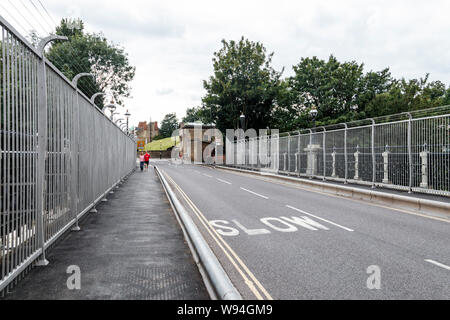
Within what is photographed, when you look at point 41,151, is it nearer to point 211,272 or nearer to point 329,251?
point 211,272

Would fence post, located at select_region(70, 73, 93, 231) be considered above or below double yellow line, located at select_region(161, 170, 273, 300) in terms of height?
above

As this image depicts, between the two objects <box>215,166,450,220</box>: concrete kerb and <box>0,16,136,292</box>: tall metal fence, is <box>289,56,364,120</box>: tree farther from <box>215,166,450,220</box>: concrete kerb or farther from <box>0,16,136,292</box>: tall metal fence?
<box>0,16,136,292</box>: tall metal fence

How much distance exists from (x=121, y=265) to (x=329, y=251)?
3.35 metres

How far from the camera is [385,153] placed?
12859mm

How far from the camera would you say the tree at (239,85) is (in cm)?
4034

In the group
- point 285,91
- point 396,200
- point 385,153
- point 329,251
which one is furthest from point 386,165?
point 285,91

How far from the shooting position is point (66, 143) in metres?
5.91

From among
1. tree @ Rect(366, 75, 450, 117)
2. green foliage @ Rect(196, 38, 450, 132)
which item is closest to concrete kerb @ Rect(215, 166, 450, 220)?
tree @ Rect(366, 75, 450, 117)

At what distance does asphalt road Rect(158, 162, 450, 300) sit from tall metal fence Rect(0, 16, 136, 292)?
266cm

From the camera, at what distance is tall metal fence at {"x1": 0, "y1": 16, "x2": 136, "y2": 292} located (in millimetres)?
3562

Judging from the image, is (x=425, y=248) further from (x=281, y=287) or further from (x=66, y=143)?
(x=66, y=143)

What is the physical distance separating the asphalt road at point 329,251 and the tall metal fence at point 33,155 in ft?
8.74
